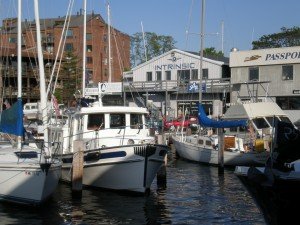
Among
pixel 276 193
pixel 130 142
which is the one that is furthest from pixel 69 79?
pixel 276 193

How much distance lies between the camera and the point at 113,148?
59.4 feet

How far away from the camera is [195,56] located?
165ft

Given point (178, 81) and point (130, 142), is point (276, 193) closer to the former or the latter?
point (130, 142)

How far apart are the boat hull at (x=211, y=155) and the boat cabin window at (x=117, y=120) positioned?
7.65 meters

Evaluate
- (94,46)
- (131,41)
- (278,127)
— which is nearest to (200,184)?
(278,127)

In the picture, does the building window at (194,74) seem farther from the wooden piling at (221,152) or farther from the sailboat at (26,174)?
the sailboat at (26,174)

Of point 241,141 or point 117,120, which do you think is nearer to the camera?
point 117,120

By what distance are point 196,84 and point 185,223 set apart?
1297 inches

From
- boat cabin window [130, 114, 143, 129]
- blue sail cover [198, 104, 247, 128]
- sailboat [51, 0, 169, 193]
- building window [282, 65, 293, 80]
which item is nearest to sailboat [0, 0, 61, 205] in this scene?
sailboat [51, 0, 169, 193]

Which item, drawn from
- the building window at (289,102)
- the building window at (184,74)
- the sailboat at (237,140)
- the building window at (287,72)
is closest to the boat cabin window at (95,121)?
the sailboat at (237,140)

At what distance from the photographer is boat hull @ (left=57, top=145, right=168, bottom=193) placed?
17984mm

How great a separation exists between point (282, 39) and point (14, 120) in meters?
62.5

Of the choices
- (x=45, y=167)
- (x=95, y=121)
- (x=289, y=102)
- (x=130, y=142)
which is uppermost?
(x=289, y=102)

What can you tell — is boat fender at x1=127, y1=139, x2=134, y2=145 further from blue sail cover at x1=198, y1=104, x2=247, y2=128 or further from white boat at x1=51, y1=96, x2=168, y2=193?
blue sail cover at x1=198, y1=104, x2=247, y2=128
